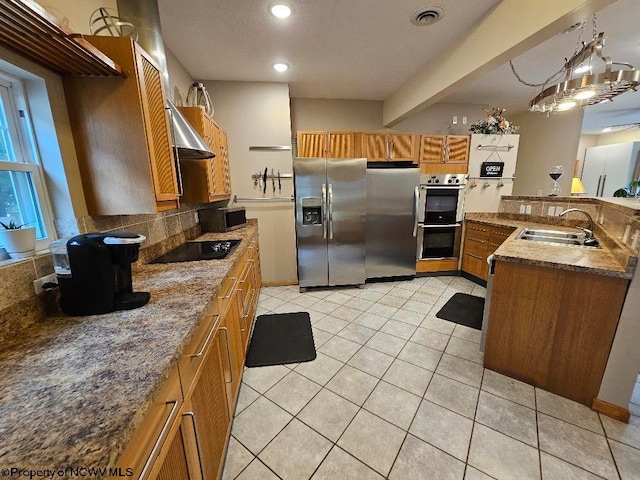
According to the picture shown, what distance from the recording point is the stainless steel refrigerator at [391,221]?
3.25 meters

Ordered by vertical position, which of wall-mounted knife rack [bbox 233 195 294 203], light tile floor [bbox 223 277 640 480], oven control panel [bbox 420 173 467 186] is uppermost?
oven control panel [bbox 420 173 467 186]

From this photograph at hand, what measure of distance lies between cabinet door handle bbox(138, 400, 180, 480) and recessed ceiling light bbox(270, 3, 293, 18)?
7.70ft

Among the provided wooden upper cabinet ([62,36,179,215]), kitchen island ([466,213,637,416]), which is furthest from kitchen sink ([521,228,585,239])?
wooden upper cabinet ([62,36,179,215])

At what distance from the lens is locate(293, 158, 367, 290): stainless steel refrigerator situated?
9.93ft

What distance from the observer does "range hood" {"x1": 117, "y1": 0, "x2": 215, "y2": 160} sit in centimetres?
150

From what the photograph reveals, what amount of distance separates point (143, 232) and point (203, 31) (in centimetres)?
170

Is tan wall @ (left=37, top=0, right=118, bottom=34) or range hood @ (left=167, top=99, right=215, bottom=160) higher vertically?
tan wall @ (left=37, top=0, right=118, bottom=34)

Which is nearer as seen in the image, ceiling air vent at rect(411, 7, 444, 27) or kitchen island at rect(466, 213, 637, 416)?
kitchen island at rect(466, 213, 637, 416)

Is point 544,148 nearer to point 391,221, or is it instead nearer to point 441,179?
point 441,179

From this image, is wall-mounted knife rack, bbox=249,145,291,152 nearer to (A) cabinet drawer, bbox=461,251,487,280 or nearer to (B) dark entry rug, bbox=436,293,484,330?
(B) dark entry rug, bbox=436,293,484,330

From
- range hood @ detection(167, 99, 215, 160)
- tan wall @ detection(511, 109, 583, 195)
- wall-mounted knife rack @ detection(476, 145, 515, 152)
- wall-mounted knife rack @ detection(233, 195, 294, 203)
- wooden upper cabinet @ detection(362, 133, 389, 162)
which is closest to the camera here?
range hood @ detection(167, 99, 215, 160)

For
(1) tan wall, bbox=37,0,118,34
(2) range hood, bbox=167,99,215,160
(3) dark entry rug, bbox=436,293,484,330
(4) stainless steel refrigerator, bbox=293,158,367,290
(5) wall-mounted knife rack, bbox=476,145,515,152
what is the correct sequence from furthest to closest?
(5) wall-mounted knife rack, bbox=476,145,515,152 → (4) stainless steel refrigerator, bbox=293,158,367,290 → (3) dark entry rug, bbox=436,293,484,330 → (2) range hood, bbox=167,99,215,160 → (1) tan wall, bbox=37,0,118,34

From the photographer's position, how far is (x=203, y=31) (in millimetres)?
2037

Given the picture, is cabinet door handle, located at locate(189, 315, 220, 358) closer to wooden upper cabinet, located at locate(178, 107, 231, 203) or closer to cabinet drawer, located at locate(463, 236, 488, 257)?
wooden upper cabinet, located at locate(178, 107, 231, 203)
